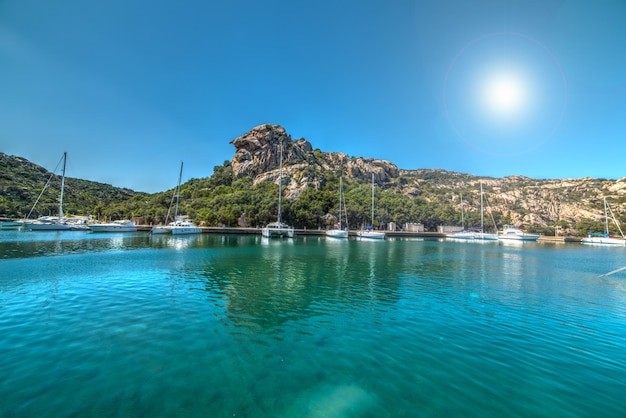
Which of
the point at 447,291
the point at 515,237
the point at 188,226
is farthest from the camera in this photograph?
the point at 515,237

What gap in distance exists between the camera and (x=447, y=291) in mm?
17719

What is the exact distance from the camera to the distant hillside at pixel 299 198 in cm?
9194

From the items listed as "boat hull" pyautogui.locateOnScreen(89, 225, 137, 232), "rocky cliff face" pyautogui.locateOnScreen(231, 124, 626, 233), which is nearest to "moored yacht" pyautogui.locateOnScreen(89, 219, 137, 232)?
"boat hull" pyautogui.locateOnScreen(89, 225, 137, 232)

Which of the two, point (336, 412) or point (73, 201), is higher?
point (73, 201)

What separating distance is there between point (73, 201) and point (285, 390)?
520 ft

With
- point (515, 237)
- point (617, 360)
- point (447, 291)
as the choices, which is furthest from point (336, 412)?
point (515, 237)

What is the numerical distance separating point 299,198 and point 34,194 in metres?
114

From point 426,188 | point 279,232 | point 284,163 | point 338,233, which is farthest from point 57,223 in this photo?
point 426,188

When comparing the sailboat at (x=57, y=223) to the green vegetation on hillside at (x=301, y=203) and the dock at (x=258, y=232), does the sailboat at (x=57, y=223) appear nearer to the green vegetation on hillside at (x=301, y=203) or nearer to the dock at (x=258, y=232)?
the dock at (x=258, y=232)

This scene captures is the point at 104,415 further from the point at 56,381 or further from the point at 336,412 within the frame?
the point at 336,412

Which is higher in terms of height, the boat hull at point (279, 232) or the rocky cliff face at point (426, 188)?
the rocky cliff face at point (426, 188)

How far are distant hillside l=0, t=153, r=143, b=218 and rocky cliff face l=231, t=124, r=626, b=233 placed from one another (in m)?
69.9

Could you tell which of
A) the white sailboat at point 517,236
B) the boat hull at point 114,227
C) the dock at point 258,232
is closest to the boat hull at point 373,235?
the dock at point 258,232

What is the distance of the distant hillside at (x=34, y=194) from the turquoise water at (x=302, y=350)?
4750 inches
